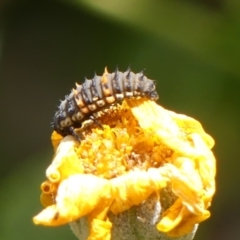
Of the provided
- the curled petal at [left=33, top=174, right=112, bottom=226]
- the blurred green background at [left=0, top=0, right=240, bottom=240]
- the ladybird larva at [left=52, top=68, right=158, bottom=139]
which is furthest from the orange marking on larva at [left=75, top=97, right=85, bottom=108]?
the blurred green background at [left=0, top=0, right=240, bottom=240]

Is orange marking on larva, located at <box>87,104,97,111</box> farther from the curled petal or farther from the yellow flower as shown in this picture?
the curled petal

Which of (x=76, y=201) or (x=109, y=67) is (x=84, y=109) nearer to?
(x=76, y=201)

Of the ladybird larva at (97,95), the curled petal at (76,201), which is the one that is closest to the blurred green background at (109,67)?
the ladybird larva at (97,95)

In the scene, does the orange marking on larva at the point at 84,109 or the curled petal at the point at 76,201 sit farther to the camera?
the orange marking on larva at the point at 84,109

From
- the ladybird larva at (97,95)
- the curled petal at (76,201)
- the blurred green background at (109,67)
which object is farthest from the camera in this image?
the blurred green background at (109,67)

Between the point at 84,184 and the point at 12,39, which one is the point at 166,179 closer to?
the point at 84,184

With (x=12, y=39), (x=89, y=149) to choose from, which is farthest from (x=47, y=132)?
(x=89, y=149)

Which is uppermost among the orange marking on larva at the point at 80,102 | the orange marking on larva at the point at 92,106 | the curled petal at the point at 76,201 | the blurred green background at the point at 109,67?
the blurred green background at the point at 109,67

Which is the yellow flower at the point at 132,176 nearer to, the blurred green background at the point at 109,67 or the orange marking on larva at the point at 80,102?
the orange marking on larva at the point at 80,102
